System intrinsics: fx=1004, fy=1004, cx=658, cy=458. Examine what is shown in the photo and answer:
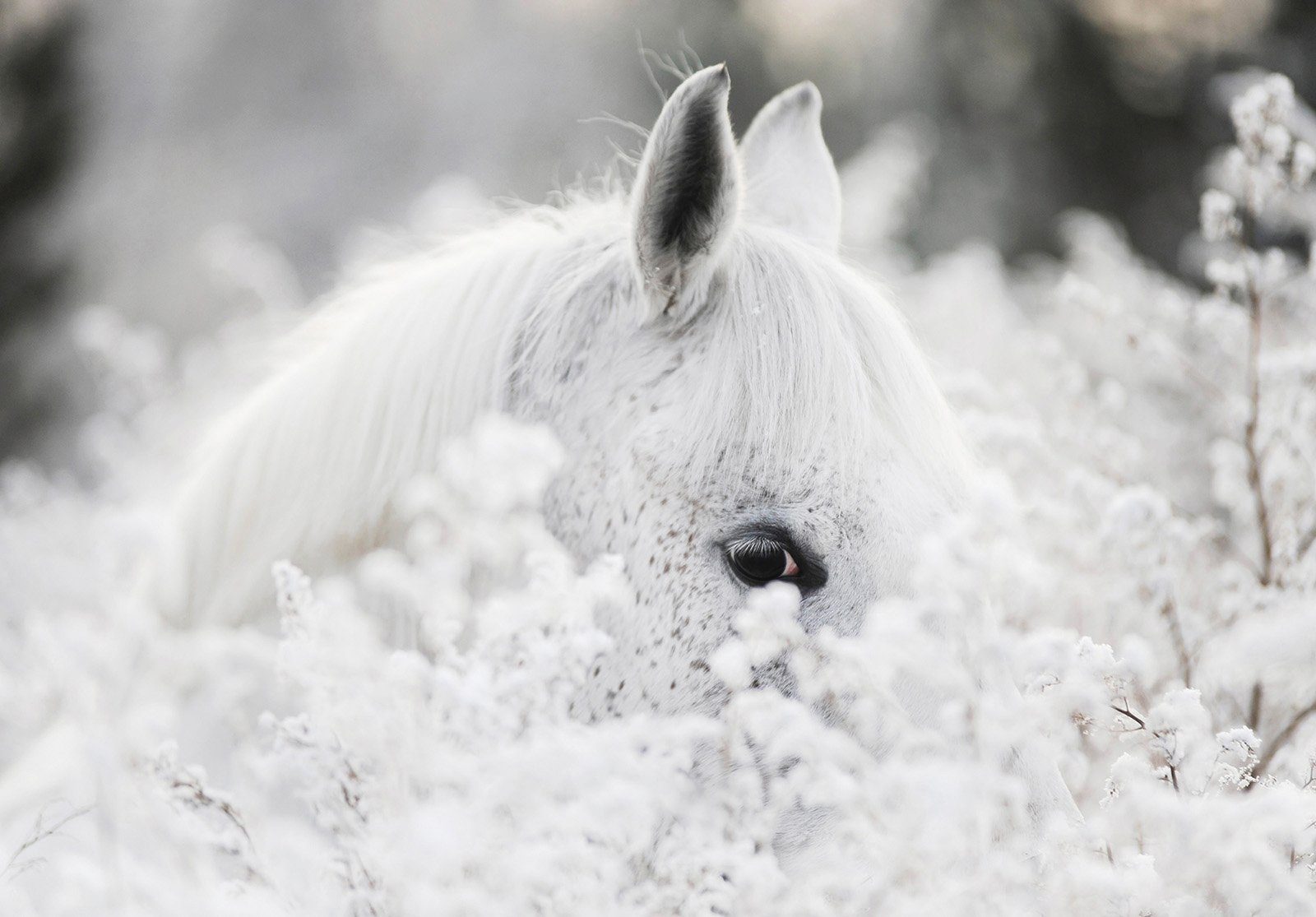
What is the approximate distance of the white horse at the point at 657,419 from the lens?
4.60ft

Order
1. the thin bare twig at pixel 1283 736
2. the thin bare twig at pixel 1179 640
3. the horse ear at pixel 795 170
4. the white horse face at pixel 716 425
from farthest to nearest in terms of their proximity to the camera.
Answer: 1. the horse ear at pixel 795 170
2. the thin bare twig at pixel 1283 736
3. the thin bare twig at pixel 1179 640
4. the white horse face at pixel 716 425

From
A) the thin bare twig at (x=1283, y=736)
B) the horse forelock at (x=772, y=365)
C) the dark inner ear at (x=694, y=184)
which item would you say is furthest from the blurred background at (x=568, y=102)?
the thin bare twig at (x=1283, y=736)

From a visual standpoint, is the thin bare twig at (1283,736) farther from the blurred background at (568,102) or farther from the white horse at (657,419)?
the blurred background at (568,102)

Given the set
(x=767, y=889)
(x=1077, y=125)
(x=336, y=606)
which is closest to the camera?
(x=767, y=889)

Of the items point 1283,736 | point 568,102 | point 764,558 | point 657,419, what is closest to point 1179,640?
point 1283,736

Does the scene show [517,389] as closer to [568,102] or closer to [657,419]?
[657,419]

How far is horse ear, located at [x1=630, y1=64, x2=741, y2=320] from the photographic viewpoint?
1.39m

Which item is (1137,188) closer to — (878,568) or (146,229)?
(146,229)

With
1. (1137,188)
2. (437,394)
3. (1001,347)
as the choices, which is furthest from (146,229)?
(1137,188)

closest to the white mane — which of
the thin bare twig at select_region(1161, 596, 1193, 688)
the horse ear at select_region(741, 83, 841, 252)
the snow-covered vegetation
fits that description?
the snow-covered vegetation

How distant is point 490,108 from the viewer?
10.5 m

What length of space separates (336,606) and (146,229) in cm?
823

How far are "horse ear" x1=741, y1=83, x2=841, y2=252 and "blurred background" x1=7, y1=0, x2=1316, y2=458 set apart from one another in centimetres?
660

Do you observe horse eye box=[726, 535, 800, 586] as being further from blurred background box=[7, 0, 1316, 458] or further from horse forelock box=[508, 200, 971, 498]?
blurred background box=[7, 0, 1316, 458]
